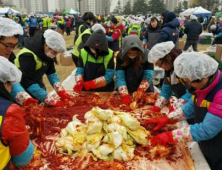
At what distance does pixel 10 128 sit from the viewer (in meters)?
1.17

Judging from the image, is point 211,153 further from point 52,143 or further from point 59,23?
point 59,23

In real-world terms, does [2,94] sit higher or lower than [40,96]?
higher

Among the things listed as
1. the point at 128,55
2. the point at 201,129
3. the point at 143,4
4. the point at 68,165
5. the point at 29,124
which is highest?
the point at 143,4

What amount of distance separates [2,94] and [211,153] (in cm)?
154

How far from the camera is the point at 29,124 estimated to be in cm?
205

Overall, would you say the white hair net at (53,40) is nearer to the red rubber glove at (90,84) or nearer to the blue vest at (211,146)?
the red rubber glove at (90,84)

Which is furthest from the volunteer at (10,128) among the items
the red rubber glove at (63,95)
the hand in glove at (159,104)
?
the hand in glove at (159,104)

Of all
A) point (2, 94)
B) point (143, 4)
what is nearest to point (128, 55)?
point (2, 94)

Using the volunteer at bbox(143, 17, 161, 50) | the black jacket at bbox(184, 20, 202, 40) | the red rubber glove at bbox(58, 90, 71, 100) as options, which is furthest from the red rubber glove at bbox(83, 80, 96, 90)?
the black jacket at bbox(184, 20, 202, 40)

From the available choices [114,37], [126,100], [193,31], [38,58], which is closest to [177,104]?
[126,100]

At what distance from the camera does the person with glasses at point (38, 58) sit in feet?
7.93

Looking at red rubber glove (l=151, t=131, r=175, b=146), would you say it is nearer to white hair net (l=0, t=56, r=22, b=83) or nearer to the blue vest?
the blue vest

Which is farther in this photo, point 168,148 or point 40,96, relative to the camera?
point 40,96

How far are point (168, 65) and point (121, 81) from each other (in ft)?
2.48
